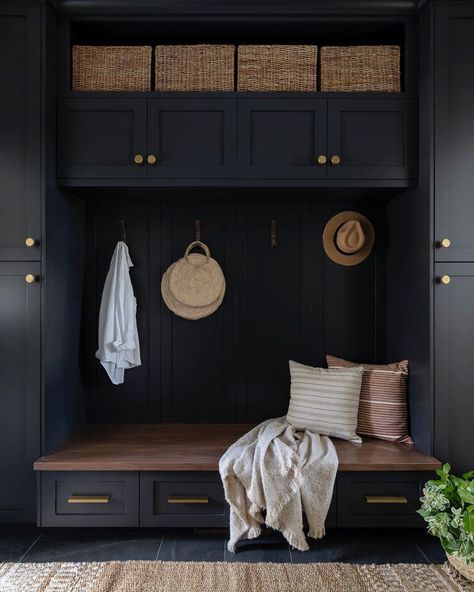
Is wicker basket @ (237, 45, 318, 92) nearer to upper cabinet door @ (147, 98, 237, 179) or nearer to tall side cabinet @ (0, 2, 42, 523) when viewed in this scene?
upper cabinet door @ (147, 98, 237, 179)

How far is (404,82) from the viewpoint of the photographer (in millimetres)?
2545

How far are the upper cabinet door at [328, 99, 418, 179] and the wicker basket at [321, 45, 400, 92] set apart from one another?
90mm

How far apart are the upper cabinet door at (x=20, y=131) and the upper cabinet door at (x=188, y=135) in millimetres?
519

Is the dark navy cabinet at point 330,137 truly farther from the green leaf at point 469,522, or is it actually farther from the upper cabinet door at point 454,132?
the green leaf at point 469,522

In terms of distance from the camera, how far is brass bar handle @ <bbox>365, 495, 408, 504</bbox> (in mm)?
2336

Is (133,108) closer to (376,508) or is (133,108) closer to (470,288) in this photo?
(470,288)

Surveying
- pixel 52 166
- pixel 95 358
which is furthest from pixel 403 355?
pixel 52 166

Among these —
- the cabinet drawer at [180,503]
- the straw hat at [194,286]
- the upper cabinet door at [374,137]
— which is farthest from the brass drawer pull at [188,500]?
the upper cabinet door at [374,137]

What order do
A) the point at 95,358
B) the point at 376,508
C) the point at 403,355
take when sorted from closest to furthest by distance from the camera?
the point at 376,508 → the point at 403,355 → the point at 95,358

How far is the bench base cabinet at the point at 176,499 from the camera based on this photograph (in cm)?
234

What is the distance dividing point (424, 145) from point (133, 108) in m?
1.36

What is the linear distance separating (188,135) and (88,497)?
1.71 metres

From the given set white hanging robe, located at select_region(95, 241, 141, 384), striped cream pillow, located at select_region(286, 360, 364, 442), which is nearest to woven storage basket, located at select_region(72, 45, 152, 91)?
white hanging robe, located at select_region(95, 241, 141, 384)

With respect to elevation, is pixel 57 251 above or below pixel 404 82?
below
